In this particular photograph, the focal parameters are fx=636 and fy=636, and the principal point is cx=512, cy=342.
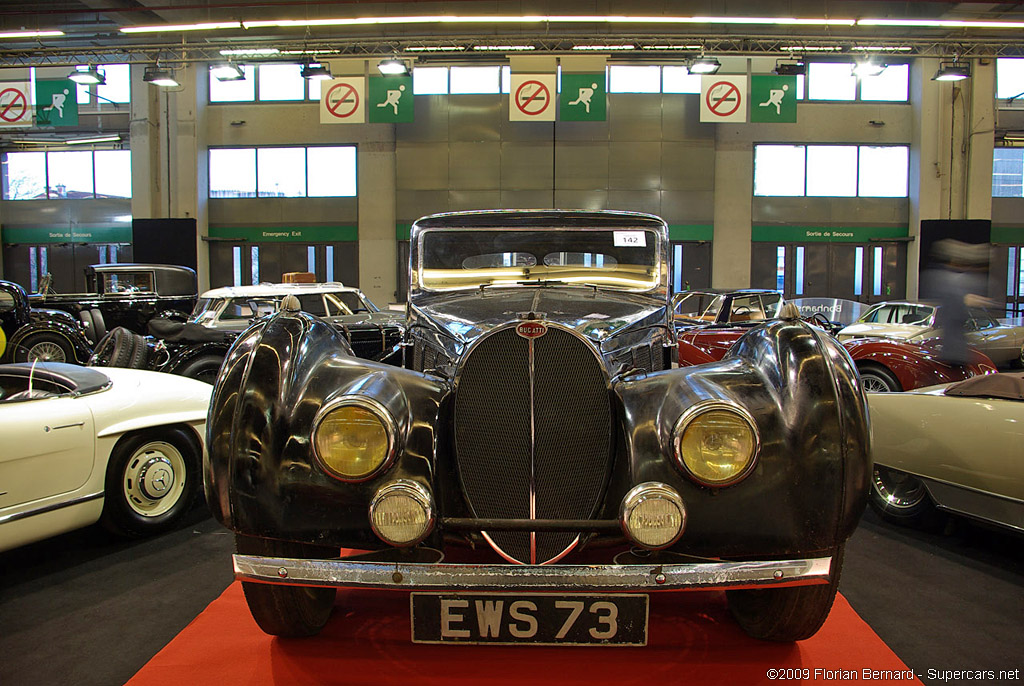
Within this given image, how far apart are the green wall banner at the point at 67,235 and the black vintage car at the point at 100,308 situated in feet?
27.0

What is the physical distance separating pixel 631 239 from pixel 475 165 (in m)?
Result: 12.8

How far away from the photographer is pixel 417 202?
Result: 15.6 metres

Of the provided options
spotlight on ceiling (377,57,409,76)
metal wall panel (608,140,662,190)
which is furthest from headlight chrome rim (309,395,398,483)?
metal wall panel (608,140,662,190)

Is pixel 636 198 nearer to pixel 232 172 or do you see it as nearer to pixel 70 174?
pixel 232 172

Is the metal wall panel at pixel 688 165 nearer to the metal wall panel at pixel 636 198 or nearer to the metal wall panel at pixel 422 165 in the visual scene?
the metal wall panel at pixel 636 198

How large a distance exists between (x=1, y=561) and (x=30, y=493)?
0.68m

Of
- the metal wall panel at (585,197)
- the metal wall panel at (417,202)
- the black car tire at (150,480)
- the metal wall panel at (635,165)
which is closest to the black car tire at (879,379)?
the black car tire at (150,480)

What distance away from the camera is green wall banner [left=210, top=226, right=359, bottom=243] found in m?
16.1

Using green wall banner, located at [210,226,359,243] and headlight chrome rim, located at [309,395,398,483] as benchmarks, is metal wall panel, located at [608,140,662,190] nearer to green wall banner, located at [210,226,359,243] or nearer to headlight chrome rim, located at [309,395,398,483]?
green wall banner, located at [210,226,359,243]

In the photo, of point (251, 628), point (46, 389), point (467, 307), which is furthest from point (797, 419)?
point (46, 389)

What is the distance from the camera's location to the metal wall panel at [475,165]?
608 inches

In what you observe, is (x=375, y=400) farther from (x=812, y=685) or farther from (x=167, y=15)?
(x=167, y=15)

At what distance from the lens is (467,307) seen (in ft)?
9.56

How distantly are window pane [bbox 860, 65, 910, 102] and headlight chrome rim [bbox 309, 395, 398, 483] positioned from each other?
17515 millimetres
